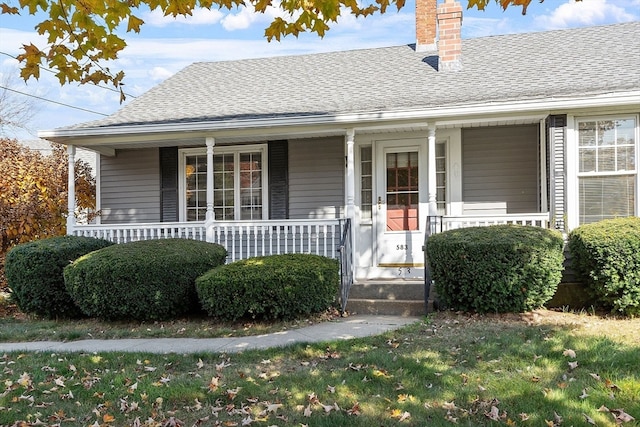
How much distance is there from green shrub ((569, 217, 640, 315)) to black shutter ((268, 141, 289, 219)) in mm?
5062

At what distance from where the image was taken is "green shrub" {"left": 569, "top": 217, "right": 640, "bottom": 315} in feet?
20.4

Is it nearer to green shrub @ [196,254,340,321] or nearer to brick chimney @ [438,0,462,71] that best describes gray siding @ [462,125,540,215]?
brick chimney @ [438,0,462,71]

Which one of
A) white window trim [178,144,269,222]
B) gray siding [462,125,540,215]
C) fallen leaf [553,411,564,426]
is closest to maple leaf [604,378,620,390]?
fallen leaf [553,411,564,426]

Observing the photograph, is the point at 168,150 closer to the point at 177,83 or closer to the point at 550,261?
the point at 177,83

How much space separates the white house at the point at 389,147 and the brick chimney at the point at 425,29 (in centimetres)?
3

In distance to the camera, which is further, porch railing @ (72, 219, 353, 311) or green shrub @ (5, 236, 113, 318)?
porch railing @ (72, 219, 353, 311)

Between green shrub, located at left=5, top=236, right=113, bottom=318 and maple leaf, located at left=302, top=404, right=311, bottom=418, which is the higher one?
green shrub, located at left=5, top=236, right=113, bottom=318

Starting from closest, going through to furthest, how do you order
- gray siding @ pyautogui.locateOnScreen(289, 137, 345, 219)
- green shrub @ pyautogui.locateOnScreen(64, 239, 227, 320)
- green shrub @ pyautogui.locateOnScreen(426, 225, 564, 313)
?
green shrub @ pyautogui.locateOnScreen(426, 225, 564, 313), green shrub @ pyautogui.locateOnScreen(64, 239, 227, 320), gray siding @ pyautogui.locateOnScreen(289, 137, 345, 219)

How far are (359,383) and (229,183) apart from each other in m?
6.60

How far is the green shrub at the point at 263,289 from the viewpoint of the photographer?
22.0 ft

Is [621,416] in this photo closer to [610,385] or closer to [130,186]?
[610,385]

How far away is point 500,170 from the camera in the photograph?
8820mm

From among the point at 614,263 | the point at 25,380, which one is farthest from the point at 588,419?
the point at 25,380

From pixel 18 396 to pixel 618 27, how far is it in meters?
11.3
